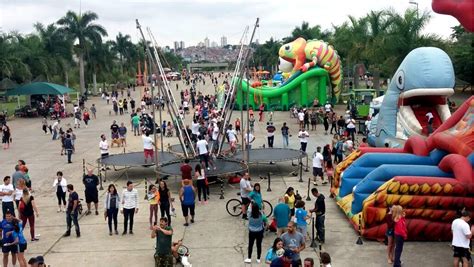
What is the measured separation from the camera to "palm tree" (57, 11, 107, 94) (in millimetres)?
61719

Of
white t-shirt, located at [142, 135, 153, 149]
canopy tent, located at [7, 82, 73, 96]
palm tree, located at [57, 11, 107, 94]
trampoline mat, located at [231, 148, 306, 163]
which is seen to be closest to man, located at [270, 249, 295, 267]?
trampoline mat, located at [231, 148, 306, 163]

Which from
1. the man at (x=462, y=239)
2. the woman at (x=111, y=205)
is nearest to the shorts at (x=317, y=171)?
the woman at (x=111, y=205)

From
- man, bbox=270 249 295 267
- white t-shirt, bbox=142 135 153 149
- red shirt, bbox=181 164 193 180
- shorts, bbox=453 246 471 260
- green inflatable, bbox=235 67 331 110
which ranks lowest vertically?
shorts, bbox=453 246 471 260

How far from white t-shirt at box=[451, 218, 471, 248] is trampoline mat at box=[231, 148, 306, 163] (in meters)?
9.68

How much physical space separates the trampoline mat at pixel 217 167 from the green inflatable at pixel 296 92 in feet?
71.2

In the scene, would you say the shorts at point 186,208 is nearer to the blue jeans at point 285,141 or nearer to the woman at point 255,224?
the woman at point 255,224

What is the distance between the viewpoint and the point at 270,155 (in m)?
20.3

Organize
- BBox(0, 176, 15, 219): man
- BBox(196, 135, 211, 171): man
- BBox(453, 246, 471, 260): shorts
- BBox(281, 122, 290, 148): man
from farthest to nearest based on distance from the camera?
BBox(281, 122, 290, 148): man → BBox(196, 135, 211, 171): man → BBox(0, 176, 15, 219): man → BBox(453, 246, 471, 260): shorts

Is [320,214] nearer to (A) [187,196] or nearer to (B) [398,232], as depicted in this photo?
(B) [398,232]

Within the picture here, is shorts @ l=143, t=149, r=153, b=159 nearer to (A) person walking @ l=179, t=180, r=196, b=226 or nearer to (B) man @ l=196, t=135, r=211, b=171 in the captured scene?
(B) man @ l=196, t=135, r=211, b=171

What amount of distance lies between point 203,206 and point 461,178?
272 inches

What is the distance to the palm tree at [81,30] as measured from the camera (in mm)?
61719

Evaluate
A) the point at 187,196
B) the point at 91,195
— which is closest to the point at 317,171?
the point at 187,196

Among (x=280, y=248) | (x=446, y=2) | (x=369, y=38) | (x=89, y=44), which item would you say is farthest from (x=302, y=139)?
(x=89, y=44)
